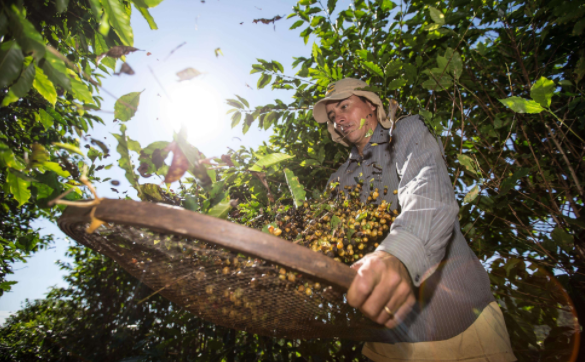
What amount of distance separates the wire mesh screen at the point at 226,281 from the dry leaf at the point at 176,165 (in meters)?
0.18

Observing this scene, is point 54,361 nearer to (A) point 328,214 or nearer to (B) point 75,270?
(B) point 75,270

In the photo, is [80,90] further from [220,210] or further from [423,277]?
[423,277]

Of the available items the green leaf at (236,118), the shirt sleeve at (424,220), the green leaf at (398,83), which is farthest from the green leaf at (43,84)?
the green leaf at (398,83)

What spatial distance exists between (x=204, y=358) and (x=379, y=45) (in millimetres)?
3950

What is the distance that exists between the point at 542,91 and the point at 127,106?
185 centimetres

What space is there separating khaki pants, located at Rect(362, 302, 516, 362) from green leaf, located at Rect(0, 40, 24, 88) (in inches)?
76.3

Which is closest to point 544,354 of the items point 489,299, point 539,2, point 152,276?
point 489,299

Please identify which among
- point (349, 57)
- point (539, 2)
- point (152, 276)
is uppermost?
point (349, 57)

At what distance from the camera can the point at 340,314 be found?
914 millimetres

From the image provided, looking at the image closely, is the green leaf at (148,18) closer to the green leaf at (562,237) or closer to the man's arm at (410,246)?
the man's arm at (410,246)

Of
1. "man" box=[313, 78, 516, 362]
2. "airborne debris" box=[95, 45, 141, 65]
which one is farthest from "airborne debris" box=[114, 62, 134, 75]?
"man" box=[313, 78, 516, 362]

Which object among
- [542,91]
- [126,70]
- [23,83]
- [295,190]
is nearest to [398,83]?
[542,91]

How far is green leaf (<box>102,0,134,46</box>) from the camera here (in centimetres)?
97

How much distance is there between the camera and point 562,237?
5.54 feet
